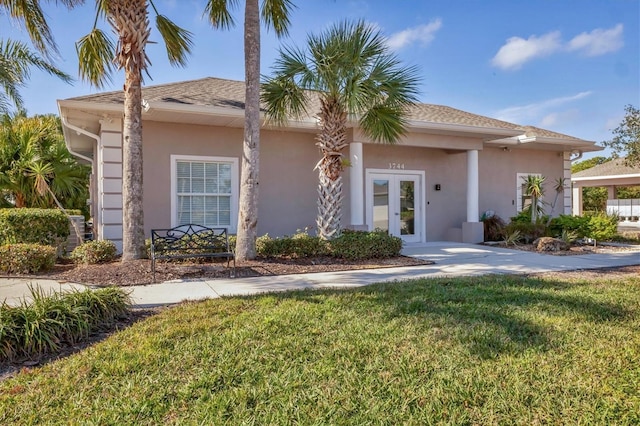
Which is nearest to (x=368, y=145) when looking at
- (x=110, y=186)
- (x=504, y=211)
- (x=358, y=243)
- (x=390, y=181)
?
(x=390, y=181)

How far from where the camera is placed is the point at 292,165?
1246 cm

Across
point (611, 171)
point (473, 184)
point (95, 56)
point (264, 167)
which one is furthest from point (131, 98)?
point (611, 171)

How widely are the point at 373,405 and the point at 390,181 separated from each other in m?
11.4

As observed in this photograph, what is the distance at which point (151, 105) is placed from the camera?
978 centimetres

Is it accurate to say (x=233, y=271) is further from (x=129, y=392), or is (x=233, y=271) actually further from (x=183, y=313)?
(x=129, y=392)

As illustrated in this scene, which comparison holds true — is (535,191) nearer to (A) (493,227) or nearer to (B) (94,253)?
(A) (493,227)

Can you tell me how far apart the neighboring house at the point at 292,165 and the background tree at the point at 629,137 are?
10.7 feet

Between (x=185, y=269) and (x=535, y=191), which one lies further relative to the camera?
(x=535, y=191)

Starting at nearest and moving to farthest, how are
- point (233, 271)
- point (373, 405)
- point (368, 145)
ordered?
point (373, 405) < point (233, 271) < point (368, 145)

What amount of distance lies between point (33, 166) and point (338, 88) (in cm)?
1028

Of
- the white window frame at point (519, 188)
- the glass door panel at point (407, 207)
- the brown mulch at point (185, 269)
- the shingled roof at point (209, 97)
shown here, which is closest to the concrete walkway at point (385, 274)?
the brown mulch at point (185, 269)

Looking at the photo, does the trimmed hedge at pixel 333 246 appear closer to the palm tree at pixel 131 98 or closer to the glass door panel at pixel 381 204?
the palm tree at pixel 131 98

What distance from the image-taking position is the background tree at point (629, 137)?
10211 millimetres

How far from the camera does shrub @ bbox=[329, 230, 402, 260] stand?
9.91m
